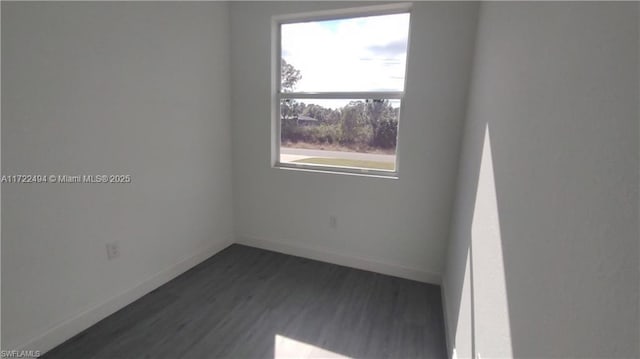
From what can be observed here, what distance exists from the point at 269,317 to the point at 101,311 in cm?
114

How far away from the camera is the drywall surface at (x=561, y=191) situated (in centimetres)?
49

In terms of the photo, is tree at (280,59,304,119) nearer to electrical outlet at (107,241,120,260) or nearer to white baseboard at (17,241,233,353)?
white baseboard at (17,241,233,353)

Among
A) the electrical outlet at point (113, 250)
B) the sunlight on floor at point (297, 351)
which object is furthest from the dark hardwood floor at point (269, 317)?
the electrical outlet at point (113, 250)

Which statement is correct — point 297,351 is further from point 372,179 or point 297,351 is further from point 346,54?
point 346,54

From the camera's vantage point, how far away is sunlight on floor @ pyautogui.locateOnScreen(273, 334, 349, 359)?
1.75m

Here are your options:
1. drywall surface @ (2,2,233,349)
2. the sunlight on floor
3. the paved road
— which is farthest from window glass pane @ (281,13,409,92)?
the sunlight on floor

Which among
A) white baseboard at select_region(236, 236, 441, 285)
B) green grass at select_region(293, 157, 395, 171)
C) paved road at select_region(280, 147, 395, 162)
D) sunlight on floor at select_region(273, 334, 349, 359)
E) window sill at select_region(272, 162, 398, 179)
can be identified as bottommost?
sunlight on floor at select_region(273, 334, 349, 359)

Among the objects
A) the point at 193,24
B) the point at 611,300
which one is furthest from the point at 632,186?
the point at 193,24

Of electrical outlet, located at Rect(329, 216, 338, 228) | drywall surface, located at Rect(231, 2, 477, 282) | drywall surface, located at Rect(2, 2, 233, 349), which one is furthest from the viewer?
electrical outlet, located at Rect(329, 216, 338, 228)

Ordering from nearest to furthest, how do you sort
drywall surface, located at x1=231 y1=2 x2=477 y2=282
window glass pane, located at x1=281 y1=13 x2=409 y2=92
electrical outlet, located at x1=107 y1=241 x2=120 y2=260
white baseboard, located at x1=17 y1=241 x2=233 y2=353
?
1. white baseboard, located at x1=17 y1=241 x2=233 y2=353
2. electrical outlet, located at x1=107 y1=241 x2=120 y2=260
3. drywall surface, located at x1=231 y1=2 x2=477 y2=282
4. window glass pane, located at x1=281 y1=13 x2=409 y2=92

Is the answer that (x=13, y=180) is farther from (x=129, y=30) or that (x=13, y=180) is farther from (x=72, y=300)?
(x=129, y=30)

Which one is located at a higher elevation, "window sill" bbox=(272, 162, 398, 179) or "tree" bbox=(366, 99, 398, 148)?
"tree" bbox=(366, 99, 398, 148)

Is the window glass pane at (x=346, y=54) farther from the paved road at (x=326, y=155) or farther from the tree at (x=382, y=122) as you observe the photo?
the paved road at (x=326, y=155)

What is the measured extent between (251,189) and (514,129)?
2558 mm
